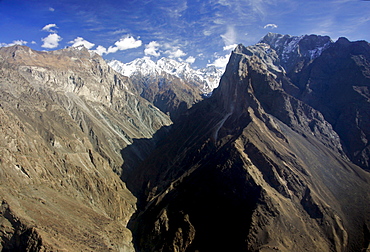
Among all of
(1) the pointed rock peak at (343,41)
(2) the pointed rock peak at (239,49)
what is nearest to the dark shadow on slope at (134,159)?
(2) the pointed rock peak at (239,49)

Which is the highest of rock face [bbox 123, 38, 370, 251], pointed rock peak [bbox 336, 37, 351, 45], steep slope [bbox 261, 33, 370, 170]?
pointed rock peak [bbox 336, 37, 351, 45]

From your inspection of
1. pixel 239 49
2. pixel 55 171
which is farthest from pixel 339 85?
pixel 55 171

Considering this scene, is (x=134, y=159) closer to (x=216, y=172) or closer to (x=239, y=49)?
(x=216, y=172)

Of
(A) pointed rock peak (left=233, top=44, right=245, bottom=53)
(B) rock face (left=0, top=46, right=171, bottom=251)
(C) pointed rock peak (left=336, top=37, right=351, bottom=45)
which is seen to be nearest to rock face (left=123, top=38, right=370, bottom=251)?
(B) rock face (left=0, top=46, right=171, bottom=251)

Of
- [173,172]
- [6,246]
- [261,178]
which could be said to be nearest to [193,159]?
[173,172]

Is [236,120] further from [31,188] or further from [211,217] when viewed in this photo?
[31,188]

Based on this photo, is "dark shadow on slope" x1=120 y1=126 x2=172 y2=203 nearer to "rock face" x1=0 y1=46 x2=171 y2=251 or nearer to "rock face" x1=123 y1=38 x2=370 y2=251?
"rock face" x1=123 y1=38 x2=370 y2=251
